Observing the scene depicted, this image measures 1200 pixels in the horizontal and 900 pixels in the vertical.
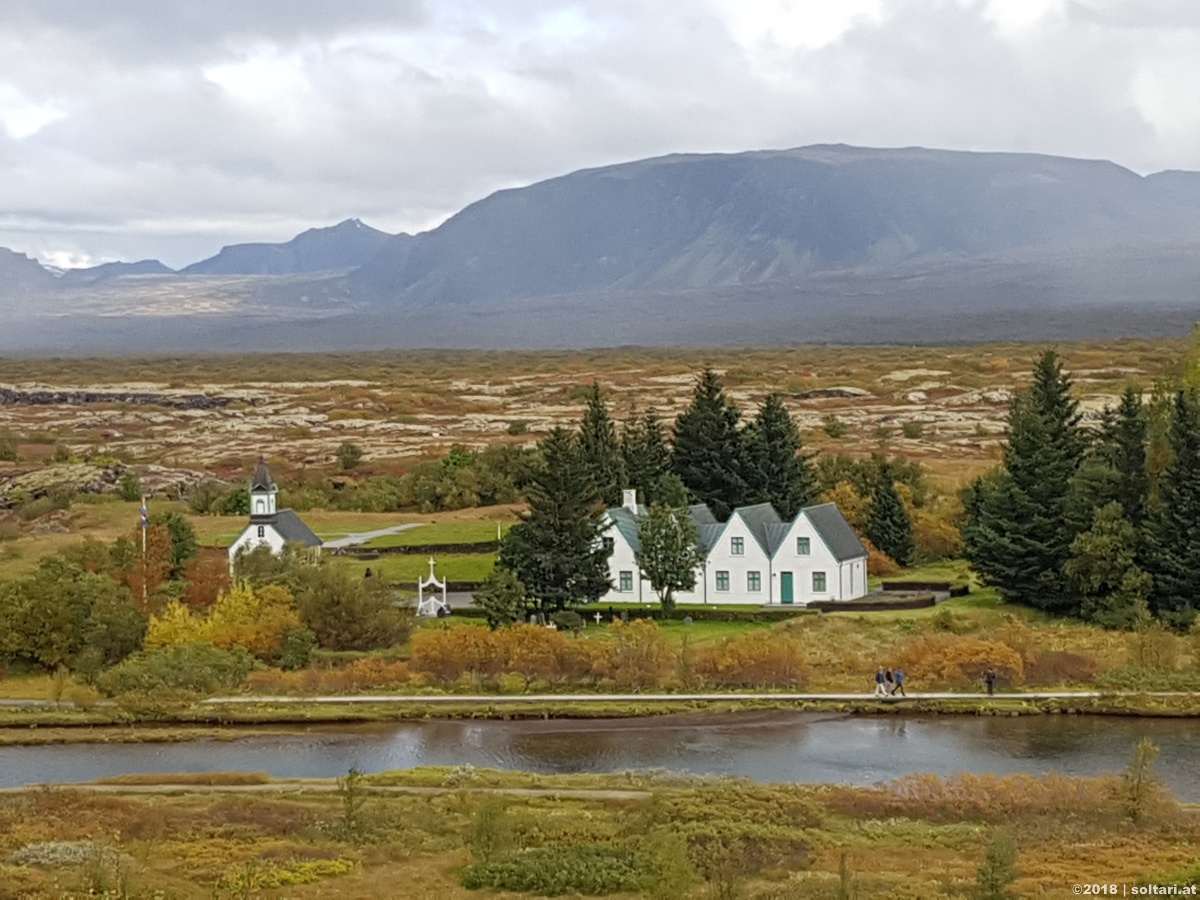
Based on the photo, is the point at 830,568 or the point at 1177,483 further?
the point at 830,568

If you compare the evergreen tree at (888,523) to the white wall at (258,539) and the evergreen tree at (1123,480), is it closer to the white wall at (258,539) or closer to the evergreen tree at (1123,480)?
the evergreen tree at (1123,480)

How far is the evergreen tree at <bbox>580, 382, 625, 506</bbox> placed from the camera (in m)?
68.6

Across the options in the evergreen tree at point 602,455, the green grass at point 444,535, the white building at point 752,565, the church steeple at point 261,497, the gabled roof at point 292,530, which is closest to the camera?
the white building at point 752,565

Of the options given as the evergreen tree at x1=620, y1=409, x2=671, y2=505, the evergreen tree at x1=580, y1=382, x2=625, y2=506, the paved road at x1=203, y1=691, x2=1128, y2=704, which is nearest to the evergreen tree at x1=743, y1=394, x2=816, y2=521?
the evergreen tree at x1=620, y1=409, x2=671, y2=505

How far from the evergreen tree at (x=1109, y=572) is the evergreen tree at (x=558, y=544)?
57.3 feet

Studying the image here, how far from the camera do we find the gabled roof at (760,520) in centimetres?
6044

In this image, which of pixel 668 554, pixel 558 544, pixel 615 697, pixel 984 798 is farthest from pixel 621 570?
pixel 984 798

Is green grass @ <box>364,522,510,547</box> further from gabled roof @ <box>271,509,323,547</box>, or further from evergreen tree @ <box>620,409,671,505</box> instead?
gabled roof @ <box>271,509,323,547</box>

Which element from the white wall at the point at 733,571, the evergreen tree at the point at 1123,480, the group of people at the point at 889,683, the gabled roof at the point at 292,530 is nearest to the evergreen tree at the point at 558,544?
the white wall at the point at 733,571

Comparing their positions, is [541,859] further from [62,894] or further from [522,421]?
[522,421]

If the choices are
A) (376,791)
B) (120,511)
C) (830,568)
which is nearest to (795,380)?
(120,511)

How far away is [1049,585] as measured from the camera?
58219 mm

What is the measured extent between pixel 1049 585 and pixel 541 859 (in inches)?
1366

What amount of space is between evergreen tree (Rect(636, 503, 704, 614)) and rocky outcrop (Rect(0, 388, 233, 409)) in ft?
410
